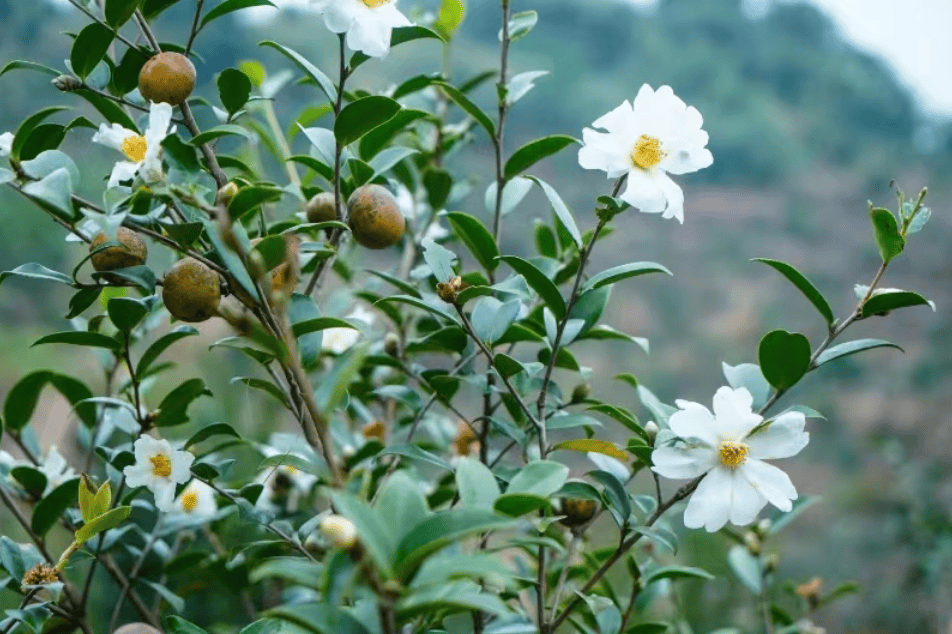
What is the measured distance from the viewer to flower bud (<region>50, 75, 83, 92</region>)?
1.92 feet

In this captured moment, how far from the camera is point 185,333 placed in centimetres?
65

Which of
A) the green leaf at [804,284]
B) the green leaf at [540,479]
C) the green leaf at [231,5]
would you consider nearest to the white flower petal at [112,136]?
the green leaf at [231,5]

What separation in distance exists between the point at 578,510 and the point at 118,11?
474mm

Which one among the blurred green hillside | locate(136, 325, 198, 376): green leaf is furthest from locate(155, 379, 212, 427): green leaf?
the blurred green hillside

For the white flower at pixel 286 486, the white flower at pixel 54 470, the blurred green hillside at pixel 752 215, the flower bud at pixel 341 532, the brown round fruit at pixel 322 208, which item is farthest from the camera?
the blurred green hillside at pixel 752 215

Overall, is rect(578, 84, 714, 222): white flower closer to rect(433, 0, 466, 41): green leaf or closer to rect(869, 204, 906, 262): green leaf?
rect(869, 204, 906, 262): green leaf

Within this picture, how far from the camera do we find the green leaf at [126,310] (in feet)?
1.85

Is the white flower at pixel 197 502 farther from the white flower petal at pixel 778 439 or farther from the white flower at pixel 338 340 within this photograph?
the white flower petal at pixel 778 439

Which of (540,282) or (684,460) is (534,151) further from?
(684,460)

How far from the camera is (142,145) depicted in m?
0.56

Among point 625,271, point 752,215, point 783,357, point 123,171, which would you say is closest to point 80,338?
point 123,171

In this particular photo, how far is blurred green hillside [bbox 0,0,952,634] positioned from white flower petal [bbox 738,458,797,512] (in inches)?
55.3

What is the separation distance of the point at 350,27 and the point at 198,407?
1.22m

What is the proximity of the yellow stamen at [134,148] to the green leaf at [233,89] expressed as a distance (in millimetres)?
82
